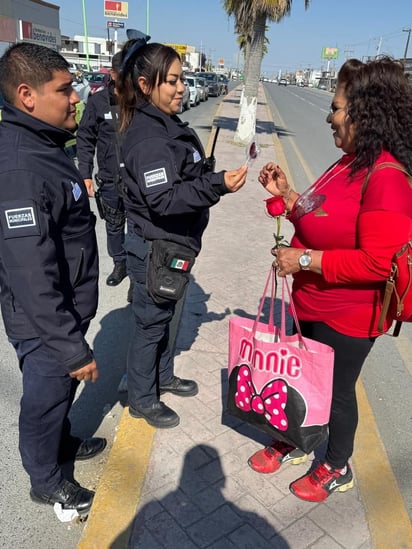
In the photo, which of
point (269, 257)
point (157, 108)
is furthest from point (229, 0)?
point (157, 108)

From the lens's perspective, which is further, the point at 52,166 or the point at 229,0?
the point at 229,0

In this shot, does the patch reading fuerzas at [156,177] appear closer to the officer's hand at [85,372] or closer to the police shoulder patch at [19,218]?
the police shoulder patch at [19,218]

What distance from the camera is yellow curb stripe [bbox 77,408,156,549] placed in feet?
6.78

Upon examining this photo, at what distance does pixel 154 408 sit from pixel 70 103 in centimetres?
170

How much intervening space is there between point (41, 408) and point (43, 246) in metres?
0.76

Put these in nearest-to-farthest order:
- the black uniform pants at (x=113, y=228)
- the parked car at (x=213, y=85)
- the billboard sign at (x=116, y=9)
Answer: the black uniform pants at (x=113, y=228), the parked car at (x=213, y=85), the billboard sign at (x=116, y=9)

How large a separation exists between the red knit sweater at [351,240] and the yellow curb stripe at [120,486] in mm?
1134

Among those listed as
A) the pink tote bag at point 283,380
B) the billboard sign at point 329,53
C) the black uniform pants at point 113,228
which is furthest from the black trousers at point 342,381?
the billboard sign at point 329,53

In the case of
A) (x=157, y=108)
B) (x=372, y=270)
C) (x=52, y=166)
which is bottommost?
(x=372, y=270)

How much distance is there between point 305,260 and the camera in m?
1.89

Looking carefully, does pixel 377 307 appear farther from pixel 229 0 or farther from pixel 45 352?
pixel 229 0

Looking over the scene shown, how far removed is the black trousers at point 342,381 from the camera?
2.04m

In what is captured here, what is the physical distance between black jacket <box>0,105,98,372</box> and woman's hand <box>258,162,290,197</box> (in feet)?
3.03

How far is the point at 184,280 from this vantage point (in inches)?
96.7
